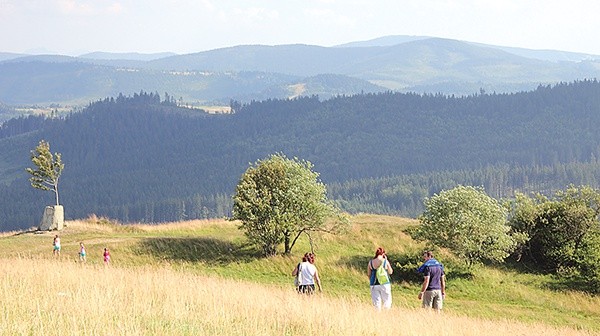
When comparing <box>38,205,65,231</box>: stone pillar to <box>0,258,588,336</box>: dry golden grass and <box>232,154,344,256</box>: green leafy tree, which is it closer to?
<box>232,154,344,256</box>: green leafy tree

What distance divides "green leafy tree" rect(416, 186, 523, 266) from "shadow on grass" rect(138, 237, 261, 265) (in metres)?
12.6

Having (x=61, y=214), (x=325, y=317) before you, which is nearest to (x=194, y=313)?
(x=325, y=317)

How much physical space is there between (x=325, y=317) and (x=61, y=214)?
41385mm

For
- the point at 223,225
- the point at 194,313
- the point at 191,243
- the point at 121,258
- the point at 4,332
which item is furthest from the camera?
the point at 223,225

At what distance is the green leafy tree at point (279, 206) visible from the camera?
4509 cm

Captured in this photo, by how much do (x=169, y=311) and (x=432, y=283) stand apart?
1109 centimetres

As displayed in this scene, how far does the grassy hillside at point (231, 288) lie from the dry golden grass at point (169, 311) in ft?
0.16

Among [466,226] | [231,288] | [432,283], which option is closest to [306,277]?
[231,288]

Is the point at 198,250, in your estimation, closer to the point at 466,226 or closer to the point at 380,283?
the point at 466,226

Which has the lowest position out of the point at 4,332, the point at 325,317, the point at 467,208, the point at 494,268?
the point at 494,268

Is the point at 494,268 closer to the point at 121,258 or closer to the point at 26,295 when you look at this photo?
the point at 121,258

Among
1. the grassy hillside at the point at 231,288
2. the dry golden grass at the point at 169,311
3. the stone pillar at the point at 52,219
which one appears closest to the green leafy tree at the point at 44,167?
the stone pillar at the point at 52,219

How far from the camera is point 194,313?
49.6 feet

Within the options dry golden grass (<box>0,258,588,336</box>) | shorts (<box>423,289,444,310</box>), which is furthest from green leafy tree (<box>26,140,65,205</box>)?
shorts (<box>423,289,444,310</box>)
